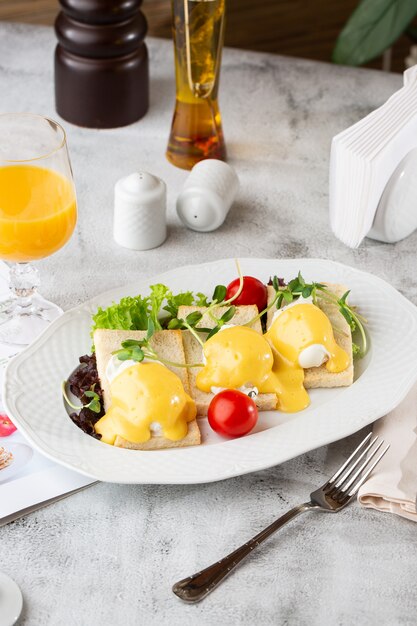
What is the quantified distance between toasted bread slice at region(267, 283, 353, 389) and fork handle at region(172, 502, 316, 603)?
260mm

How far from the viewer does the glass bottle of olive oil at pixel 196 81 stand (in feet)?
5.83

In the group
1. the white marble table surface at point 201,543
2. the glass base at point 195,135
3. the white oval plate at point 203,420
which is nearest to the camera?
the white marble table surface at point 201,543

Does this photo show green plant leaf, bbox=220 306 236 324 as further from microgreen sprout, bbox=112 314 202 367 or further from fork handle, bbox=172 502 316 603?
fork handle, bbox=172 502 316 603

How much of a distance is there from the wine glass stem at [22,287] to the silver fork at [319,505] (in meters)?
0.58

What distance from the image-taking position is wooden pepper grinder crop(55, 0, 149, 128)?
77.2 inches

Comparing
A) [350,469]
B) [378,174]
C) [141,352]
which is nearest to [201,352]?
[141,352]

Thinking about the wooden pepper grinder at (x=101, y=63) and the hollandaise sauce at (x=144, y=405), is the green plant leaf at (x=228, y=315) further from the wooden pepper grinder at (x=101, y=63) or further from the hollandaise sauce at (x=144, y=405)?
the wooden pepper grinder at (x=101, y=63)

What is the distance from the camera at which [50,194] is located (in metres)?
1.41

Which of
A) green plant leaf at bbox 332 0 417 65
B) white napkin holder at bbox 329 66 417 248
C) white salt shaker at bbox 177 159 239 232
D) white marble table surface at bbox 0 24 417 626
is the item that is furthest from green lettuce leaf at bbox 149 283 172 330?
green plant leaf at bbox 332 0 417 65

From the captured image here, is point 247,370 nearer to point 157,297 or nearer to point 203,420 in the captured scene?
point 203,420

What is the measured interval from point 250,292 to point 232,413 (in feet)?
1.00

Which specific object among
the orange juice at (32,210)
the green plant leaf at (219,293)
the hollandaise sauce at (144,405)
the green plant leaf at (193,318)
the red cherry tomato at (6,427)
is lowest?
the red cherry tomato at (6,427)

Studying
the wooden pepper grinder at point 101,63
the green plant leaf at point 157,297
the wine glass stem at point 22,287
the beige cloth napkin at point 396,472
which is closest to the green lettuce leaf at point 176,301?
the green plant leaf at point 157,297

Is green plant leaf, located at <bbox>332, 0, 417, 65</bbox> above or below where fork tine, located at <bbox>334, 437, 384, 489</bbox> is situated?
below
